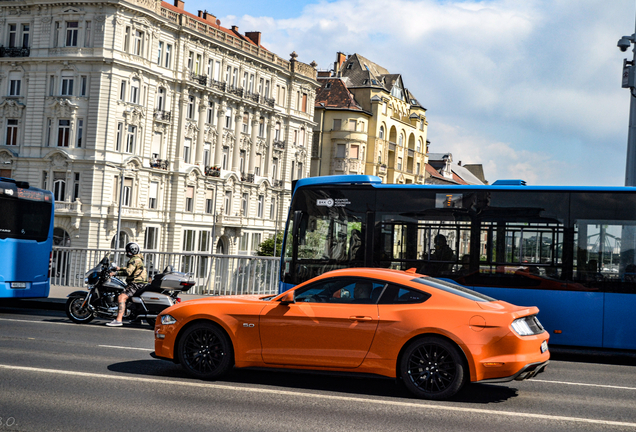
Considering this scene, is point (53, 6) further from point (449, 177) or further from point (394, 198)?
point (449, 177)

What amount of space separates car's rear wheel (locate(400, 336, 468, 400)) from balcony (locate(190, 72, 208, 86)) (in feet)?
183

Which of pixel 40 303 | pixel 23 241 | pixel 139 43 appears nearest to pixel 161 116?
pixel 139 43

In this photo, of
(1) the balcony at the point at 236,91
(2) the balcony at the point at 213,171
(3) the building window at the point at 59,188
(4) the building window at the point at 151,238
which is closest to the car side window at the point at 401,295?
(3) the building window at the point at 59,188

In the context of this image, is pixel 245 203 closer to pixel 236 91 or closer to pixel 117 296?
pixel 236 91

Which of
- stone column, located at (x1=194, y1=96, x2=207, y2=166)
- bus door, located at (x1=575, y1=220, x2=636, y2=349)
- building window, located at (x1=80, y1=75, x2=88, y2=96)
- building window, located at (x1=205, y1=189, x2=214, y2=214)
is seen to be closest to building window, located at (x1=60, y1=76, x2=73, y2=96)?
building window, located at (x1=80, y1=75, x2=88, y2=96)

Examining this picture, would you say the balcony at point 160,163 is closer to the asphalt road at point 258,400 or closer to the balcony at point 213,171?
the balcony at point 213,171

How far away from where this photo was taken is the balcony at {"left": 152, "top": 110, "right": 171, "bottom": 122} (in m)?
58.4

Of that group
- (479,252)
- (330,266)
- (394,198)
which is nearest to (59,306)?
(330,266)

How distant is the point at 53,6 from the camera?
181 feet

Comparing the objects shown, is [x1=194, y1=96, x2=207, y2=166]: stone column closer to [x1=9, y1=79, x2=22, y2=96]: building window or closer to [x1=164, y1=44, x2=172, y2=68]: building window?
[x1=164, y1=44, x2=172, y2=68]: building window

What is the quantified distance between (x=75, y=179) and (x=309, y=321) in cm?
4939

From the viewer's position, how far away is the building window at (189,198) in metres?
61.5

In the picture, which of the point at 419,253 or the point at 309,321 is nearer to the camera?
the point at 309,321

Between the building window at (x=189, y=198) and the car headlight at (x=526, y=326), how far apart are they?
54.4 meters
